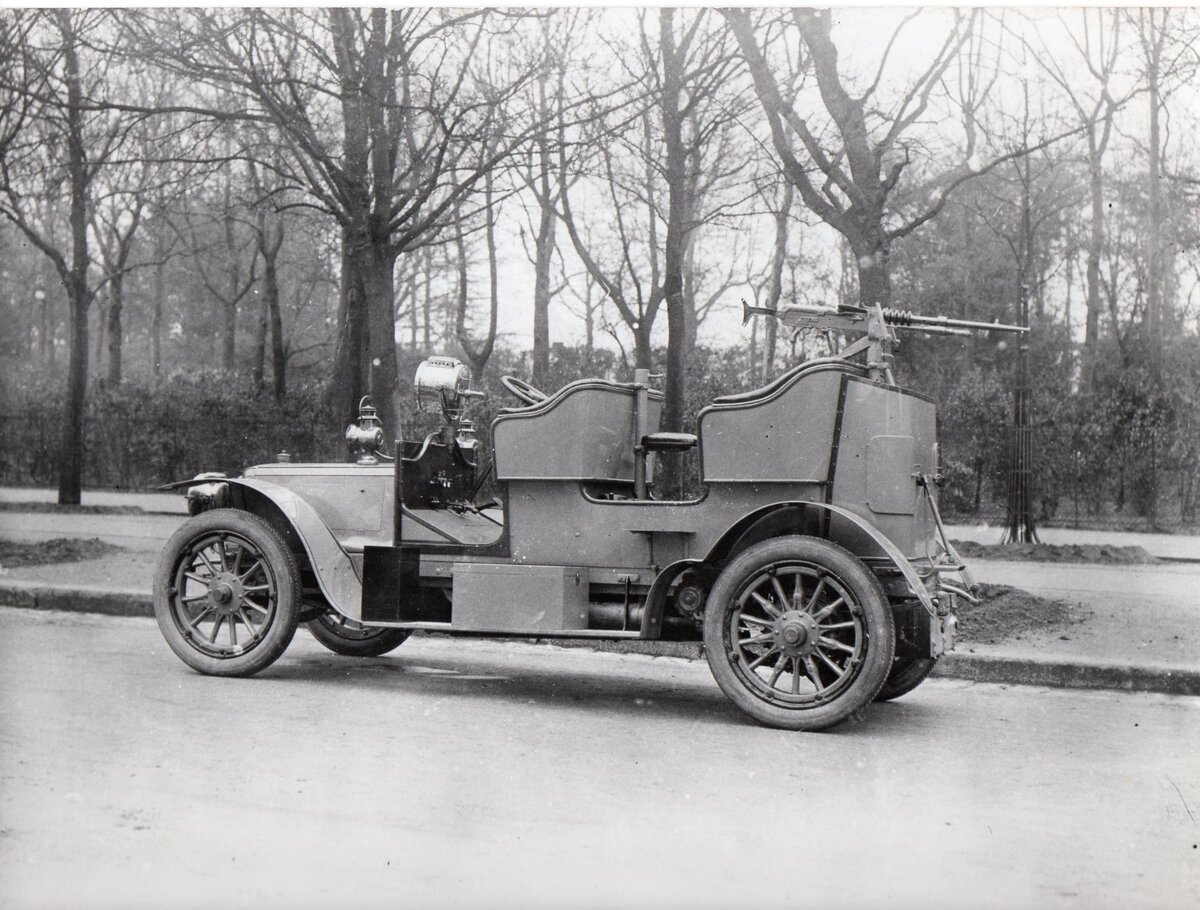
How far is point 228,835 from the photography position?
340 centimetres

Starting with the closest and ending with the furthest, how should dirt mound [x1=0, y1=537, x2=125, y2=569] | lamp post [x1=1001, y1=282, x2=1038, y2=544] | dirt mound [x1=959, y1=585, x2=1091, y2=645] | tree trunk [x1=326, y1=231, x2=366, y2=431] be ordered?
dirt mound [x1=959, y1=585, x2=1091, y2=645] → dirt mound [x1=0, y1=537, x2=125, y2=569] → tree trunk [x1=326, y1=231, x2=366, y2=431] → lamp post [x1=1001, y1=282, x2=1038, y2=544]

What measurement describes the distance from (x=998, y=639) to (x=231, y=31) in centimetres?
668

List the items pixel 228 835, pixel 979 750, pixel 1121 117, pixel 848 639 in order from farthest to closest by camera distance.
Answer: pixel 1121 117 → pixel 848 639 → pixel 979 750 → pixel 228 835

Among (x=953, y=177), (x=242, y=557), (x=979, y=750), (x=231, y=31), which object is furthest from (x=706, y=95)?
(x=979, y=750)

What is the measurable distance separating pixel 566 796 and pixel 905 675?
93.3 inches

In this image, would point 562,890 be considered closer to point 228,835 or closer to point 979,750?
point 228,835

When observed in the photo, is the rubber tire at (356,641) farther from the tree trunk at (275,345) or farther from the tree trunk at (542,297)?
the tree trunk at (275,345)

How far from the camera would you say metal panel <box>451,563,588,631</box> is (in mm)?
5340

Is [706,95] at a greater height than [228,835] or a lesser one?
greater

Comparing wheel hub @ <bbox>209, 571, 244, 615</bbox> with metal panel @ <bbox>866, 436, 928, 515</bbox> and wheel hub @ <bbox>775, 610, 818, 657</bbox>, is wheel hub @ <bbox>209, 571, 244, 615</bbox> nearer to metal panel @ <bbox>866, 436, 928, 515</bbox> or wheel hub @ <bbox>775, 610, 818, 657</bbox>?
wheel hub @ <bbox>775, 610, 818, 657</bbox>

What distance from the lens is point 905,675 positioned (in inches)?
222

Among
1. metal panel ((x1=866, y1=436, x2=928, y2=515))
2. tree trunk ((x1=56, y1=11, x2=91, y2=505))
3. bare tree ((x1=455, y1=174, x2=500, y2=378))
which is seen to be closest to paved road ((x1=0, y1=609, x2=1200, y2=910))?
metal panel ((x1=866, y1=436, x2=928, y2=515))

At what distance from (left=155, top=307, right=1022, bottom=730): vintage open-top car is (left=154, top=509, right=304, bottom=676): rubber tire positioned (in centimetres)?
1

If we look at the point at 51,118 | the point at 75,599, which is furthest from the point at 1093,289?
the point at 75,599
